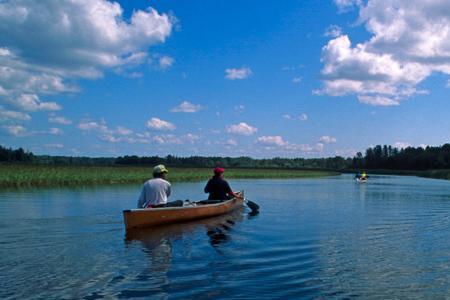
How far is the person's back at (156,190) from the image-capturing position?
14.9 meters

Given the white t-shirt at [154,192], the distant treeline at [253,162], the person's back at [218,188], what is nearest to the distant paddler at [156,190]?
the white t-shirt at [154,192]

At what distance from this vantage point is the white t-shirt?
1496 cm

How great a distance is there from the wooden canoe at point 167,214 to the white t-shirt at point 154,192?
451mm

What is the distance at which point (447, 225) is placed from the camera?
17766 mm

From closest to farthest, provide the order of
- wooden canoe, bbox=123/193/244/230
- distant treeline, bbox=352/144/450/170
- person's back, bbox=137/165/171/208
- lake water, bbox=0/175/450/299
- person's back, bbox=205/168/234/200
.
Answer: lake water, bbox=0/175/450/299, wooden canoe, bbox=123/193/244/230, person's back, bbox=137/165/171/208, person's back, bbox=205/168/234/200, distant treeline, bbox=352/144/450/170

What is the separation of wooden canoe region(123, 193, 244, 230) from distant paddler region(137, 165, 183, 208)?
1.37 ft

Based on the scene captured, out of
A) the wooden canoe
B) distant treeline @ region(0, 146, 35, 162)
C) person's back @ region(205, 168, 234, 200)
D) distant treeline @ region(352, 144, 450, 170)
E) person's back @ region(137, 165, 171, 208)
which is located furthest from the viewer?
distant treeline @ region(352, 144, 450, 170)

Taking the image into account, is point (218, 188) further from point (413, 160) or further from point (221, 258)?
point (413, 160)

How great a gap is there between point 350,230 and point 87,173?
33823 millimetres

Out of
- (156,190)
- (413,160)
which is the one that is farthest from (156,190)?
(413,160)

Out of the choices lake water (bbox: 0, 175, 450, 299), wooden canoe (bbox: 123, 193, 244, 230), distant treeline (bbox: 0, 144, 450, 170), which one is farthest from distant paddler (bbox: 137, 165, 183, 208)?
distant treeline (bbox: 0, 144, 450, 170)

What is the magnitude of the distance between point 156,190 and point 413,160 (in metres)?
158

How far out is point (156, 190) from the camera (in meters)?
15.0

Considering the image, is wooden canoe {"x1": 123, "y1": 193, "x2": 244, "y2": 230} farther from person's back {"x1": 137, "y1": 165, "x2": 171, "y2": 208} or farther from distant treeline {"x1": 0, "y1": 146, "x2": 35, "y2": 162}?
distant treeline {"x1": 0, "y1": 146, "x2": 35, "y2": 162}
